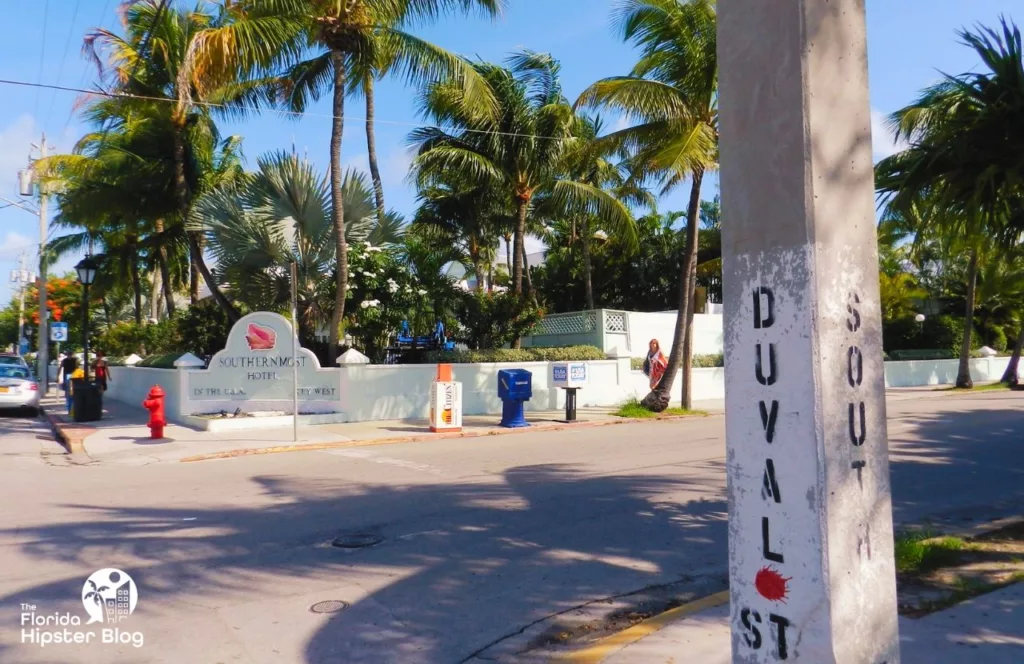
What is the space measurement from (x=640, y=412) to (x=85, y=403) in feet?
43.3

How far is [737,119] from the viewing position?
3.44m

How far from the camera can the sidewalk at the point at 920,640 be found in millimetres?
4566

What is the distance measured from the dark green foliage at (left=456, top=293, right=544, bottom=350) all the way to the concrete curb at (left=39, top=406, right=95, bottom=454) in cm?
957

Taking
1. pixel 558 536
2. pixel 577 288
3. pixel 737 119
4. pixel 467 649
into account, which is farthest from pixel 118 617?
pixel 577 288

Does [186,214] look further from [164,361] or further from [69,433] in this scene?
[69,433]

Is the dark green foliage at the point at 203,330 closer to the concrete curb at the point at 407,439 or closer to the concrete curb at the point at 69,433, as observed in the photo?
the concrete curb at the point at 69,433

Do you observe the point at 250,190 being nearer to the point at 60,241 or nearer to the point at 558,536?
the point at 558,536

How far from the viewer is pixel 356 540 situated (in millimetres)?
7504

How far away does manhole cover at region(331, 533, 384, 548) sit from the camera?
7.35 metres

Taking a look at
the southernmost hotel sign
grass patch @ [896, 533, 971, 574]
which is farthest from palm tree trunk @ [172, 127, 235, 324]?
grass patch @ [896, 533, 971, 574]

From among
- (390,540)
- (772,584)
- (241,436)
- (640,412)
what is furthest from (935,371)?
Result: (772,584)

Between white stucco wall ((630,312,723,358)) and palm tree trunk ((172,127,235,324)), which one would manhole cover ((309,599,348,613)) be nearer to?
palm tree trunk ((172,127,235,324))

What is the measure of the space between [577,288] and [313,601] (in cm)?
2941

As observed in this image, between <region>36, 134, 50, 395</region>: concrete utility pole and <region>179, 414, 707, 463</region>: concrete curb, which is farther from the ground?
<region>36, 134, 50, 395</region>: concrete utility pole
